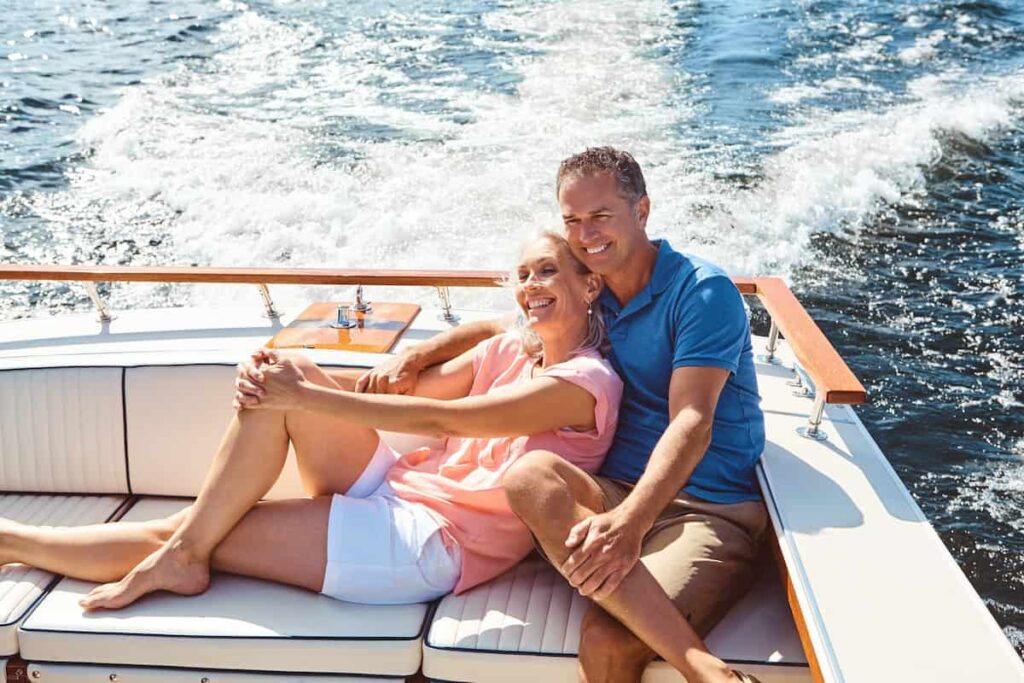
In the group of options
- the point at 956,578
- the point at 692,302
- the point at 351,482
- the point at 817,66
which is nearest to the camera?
the point at 956,578

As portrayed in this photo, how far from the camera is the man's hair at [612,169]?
209cm

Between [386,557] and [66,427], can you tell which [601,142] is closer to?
[66,427]

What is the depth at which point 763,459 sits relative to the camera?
7.31 ft

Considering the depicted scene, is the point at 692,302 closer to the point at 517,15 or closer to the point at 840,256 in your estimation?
the point at 840,256

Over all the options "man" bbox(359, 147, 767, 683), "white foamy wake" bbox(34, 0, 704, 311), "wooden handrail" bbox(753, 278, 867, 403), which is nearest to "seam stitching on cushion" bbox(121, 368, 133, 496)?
"man" bbox(359, 147, 767, 683)

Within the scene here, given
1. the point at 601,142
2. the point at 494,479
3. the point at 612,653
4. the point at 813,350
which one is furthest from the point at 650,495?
the point at 601,142

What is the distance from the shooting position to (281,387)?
2.06 meters

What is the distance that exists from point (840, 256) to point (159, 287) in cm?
395

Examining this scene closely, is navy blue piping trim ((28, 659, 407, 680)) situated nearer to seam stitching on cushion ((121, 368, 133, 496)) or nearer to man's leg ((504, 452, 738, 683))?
man's leg ((504, 452, 738, 683))

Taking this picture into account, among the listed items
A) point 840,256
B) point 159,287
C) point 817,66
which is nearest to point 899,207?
point 840,256

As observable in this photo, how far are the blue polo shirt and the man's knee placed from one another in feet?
1.25

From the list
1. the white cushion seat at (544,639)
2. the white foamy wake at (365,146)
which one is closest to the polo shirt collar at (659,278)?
the white cushion seat at (544,639)

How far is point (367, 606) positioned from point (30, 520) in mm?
1014

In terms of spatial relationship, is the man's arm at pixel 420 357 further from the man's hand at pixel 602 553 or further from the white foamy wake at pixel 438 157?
the white foamy wake at pixel 438 157
